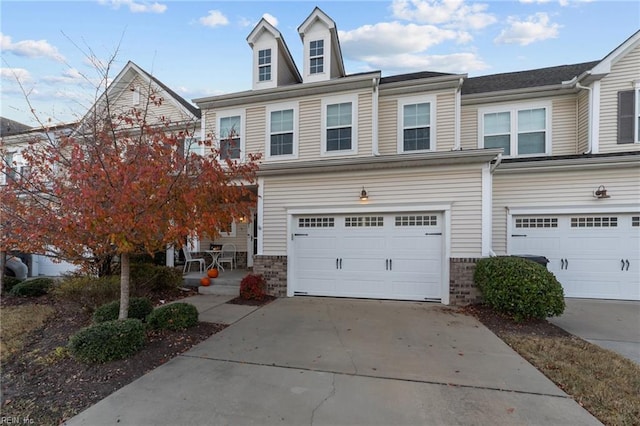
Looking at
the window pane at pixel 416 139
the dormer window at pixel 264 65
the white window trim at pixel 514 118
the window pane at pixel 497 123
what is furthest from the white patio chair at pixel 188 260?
the window pane at pixel 497 123

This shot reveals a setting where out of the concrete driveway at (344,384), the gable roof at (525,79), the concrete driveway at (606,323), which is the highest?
the gable roof at (525,79)

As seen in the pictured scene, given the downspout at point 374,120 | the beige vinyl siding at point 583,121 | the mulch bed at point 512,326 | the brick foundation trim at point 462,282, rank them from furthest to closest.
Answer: the downspout at point 374,120
the beige vinyl siding at point 583,121
the brick foundation trim at point 462,282
the mulch bed at point 512,326

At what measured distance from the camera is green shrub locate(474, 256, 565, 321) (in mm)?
5320

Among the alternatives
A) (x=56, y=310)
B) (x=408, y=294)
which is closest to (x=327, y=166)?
(x=408, y=294)

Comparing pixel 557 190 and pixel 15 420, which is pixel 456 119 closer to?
pixel 557 190

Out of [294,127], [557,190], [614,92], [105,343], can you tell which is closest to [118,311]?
[105,343]

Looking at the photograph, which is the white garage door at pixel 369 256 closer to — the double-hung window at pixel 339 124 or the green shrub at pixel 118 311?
the double-hung window at pixel 339 124

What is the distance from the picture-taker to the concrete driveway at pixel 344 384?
2750 mm

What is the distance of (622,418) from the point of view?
274cm

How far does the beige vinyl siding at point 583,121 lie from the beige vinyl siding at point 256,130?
9542 mm

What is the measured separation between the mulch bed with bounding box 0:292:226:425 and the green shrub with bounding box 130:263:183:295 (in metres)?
2.22

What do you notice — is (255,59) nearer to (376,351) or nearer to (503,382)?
(376,351)

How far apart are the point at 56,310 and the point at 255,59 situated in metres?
8.83

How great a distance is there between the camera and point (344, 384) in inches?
130
